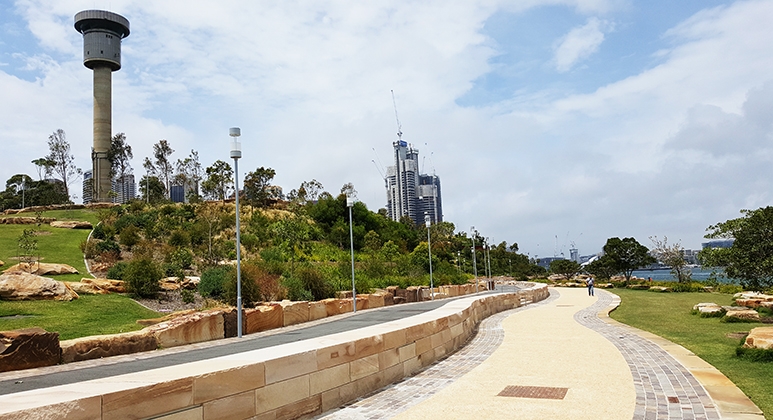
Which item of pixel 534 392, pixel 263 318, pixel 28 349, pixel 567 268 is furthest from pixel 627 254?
pixel 28 349

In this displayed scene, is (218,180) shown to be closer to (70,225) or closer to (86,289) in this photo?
(70,225)

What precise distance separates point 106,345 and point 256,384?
7837 millimetres

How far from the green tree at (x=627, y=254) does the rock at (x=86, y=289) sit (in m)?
52.7

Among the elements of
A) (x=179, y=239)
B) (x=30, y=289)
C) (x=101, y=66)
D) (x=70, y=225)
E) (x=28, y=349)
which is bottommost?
(x=28, y=349)

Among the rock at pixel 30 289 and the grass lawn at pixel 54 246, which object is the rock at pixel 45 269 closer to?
the grass lawn at pixel 54 246

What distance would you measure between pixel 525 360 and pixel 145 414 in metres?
6.97

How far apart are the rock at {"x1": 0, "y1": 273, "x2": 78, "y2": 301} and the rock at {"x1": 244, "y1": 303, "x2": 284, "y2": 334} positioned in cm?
608

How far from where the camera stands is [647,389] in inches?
272

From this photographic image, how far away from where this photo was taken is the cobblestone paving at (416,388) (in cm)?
619

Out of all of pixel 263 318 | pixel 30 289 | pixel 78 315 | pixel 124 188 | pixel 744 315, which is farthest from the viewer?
pixel 124 188

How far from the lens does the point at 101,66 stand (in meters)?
82.4

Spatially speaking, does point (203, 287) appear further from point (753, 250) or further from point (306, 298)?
point (753, 250)

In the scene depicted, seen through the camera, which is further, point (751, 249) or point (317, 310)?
point (317, 310)

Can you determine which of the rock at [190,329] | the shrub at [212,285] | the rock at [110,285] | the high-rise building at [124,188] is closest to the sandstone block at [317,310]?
the shrub at [212,285]
